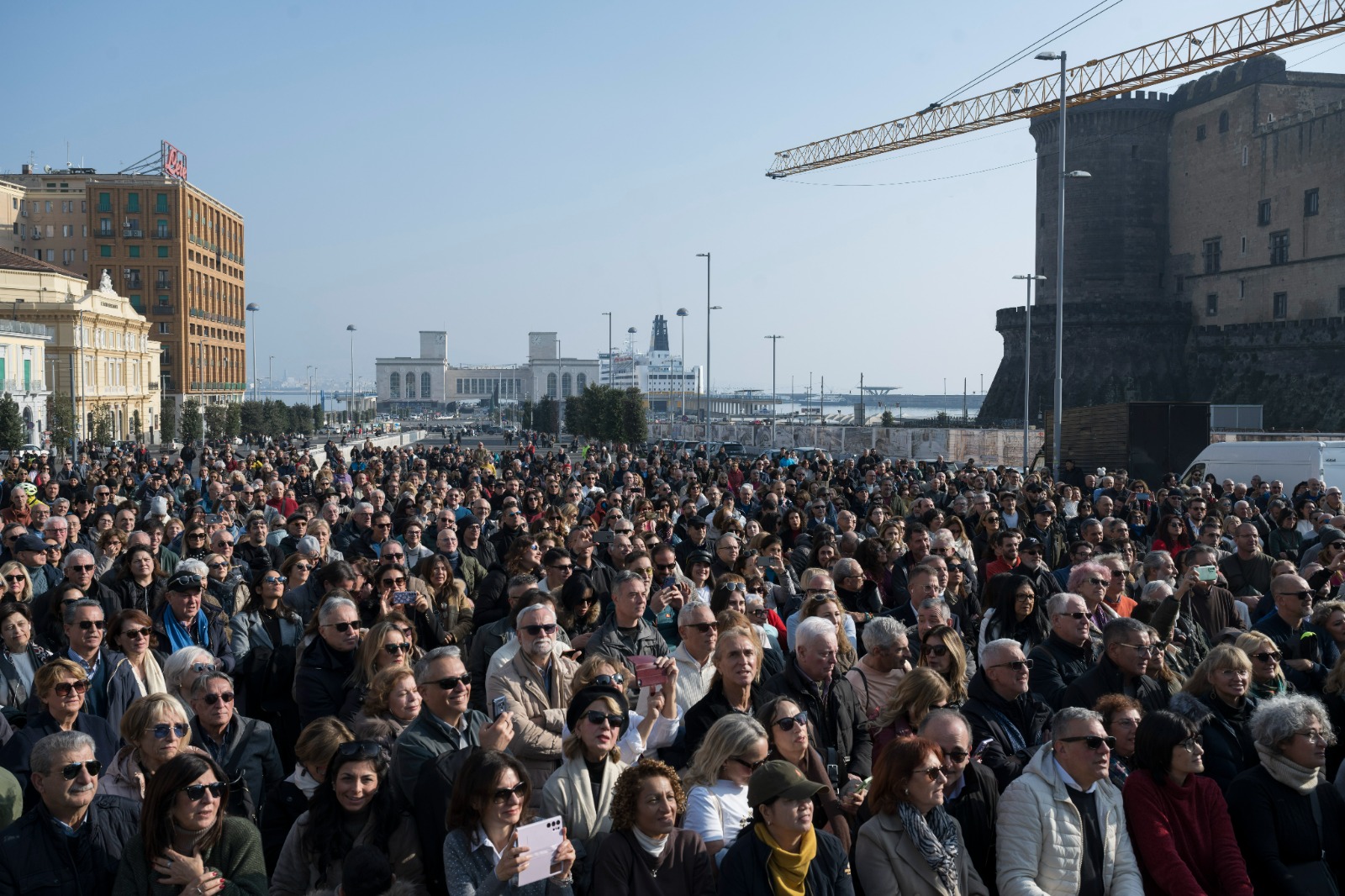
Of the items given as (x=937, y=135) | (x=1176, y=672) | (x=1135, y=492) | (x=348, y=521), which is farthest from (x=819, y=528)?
(x=937, y=135)

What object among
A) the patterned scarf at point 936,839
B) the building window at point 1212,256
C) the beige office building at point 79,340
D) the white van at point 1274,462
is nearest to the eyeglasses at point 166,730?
the patterned scarf at point 936,839

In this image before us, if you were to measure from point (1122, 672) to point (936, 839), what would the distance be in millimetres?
2151

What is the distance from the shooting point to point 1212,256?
6638 centimetres

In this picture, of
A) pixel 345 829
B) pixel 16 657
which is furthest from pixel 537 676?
pixel 16 657

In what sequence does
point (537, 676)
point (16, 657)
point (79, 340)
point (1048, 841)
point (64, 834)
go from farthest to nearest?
point (79, 340), point (16, 657), point (537, 676), point (1048, 841), point (64, 834)

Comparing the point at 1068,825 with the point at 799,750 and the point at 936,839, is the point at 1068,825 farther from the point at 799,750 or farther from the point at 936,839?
the point at 799,750

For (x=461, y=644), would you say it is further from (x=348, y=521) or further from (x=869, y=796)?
(x=348, y=521)

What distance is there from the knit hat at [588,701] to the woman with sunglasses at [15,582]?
17.0ft

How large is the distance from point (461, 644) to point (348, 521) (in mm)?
6597

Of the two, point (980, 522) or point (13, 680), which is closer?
point (13, 680)

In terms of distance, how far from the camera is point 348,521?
1495 cm

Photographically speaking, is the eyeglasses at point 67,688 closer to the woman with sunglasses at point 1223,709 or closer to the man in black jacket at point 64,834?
the man in black jacket at point 64,834

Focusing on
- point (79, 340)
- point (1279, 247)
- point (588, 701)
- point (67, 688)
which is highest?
point (1279, 247)

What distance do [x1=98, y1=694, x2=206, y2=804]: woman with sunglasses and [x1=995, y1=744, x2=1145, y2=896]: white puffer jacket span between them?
3.39 meters
